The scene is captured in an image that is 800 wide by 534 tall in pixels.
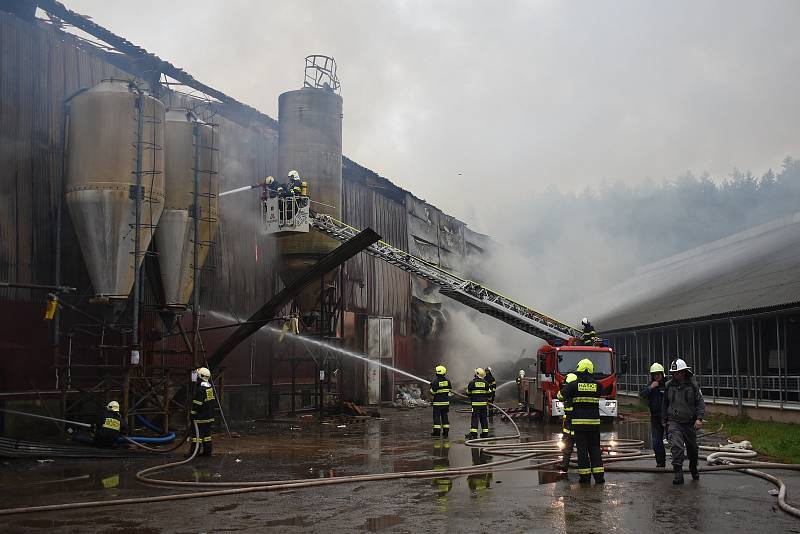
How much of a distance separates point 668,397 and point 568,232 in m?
55.4

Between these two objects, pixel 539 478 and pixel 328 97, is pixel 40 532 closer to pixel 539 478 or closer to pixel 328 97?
pixel 539 478

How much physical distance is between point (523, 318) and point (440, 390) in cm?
1023

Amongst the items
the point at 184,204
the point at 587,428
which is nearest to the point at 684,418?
the point at 587,428

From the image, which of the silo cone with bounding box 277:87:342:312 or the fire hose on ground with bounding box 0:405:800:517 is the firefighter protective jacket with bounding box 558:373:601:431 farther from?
the silo cone with bounding box 277:87:342:312

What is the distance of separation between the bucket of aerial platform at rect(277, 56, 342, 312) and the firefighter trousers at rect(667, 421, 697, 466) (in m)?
15.8

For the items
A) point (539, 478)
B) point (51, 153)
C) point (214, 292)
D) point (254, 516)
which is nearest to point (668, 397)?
point (539, 478)

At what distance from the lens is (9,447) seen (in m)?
14.5

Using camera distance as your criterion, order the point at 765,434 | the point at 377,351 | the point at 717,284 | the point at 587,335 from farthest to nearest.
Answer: the point at 377,351, the point at 717,284, the point at 587,335, the point at 765,434

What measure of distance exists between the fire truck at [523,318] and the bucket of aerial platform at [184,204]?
2.85 m

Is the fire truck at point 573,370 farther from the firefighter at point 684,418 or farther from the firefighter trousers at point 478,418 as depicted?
the firefighter at point 684,418

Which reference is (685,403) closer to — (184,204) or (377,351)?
(184,204)

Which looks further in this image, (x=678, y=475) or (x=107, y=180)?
(x=107, y=180)

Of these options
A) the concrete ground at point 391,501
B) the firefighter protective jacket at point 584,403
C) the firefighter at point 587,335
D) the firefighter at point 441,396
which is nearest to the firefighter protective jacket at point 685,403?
the concrete ground at point 391,501

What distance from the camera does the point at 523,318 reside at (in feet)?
92.4
